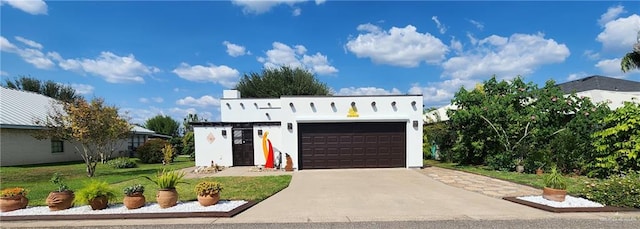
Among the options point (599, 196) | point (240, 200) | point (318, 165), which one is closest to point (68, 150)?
point (318, 165)

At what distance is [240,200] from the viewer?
7.07m

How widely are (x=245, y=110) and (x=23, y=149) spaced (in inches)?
447

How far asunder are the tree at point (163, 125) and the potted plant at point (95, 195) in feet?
109

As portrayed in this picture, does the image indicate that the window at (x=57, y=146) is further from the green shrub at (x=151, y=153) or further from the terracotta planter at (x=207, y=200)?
the terracotta planter at (x=207, y=200)

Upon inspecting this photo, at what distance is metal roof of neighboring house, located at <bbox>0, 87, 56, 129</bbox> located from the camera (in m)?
16.6

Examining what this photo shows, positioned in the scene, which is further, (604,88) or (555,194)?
(604,88)

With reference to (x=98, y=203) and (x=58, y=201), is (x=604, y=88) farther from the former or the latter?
(x=58, y=201)

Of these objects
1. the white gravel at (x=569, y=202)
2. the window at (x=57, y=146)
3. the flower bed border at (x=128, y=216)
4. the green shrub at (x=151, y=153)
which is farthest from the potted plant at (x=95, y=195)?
the window at (x=57, y=146)

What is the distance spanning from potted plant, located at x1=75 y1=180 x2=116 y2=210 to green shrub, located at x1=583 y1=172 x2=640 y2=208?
9.42 metres

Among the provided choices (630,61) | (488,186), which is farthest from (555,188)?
(630,61)

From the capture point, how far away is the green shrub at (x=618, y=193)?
6.10 metres

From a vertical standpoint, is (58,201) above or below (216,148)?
below

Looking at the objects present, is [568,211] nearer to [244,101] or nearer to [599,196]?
[599,196]

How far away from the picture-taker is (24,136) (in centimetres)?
1727
